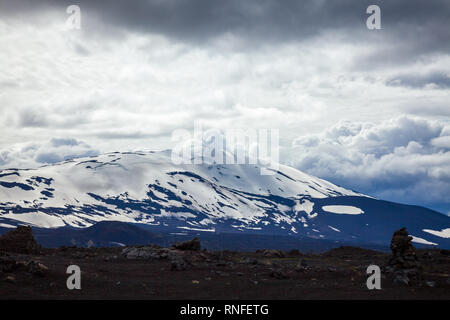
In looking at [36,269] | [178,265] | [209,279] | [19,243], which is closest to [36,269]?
[36,269]

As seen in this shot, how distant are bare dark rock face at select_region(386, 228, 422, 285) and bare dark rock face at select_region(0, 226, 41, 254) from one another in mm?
52317

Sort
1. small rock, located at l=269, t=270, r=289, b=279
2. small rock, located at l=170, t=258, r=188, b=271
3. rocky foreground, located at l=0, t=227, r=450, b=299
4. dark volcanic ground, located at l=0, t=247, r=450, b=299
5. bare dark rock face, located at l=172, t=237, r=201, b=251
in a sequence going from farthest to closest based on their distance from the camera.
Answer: bare dark rock face, located at l=172, t=237, r=201, b=251
small rock, located at l=170, t=258, r=188, b=271
small rock, located at l=269, t=270, r=289, b=279
rocky foreground, located at l=0, t=227, r=450, b=299
dark volcanic ground, located at l=0, t=247, r=450, b=299

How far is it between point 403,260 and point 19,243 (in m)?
55.4

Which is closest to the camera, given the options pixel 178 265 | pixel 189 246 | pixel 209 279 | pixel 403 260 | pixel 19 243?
pixel 209 279

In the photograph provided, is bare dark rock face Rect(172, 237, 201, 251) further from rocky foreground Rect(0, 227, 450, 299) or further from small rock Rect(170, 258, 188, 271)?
small rock Rect(170, 258, 188, 271)

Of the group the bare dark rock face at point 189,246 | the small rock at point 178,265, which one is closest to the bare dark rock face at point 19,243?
the bare dark rock face at point 189,246

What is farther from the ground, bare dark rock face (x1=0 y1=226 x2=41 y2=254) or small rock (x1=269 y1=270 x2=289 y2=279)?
bare dark rock face (x1=0 y1=226 x2=41 y2=254)

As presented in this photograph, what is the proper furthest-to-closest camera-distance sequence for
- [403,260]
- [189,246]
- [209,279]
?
[189,246] < [403,260] < [209,279]

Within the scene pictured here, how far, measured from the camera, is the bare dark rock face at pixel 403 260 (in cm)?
5406

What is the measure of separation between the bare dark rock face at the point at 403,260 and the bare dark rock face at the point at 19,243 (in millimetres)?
52317

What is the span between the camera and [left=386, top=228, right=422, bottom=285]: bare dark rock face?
54.1m

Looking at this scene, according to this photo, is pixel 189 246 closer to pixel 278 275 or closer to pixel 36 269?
pixel 278 275

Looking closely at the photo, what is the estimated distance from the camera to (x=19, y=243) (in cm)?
7556

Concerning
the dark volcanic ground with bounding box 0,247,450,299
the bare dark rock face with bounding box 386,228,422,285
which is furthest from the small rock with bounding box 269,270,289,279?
the bare dark rock face with bounding box 386,228,422,285
